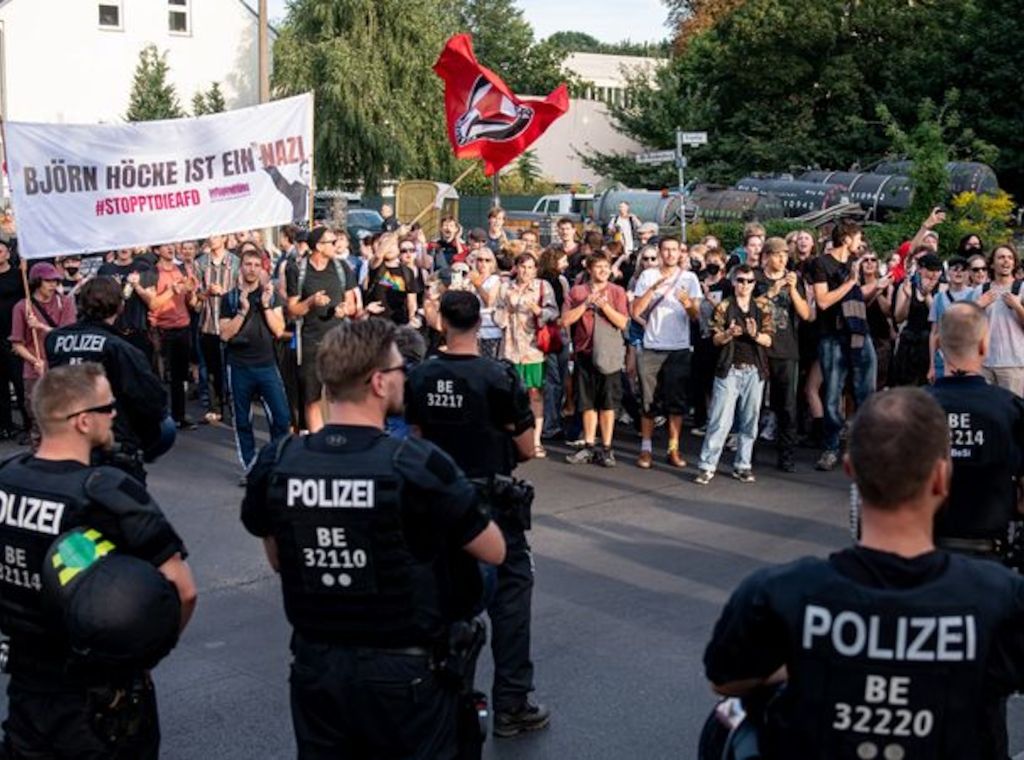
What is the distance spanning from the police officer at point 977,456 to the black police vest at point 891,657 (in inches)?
98.3

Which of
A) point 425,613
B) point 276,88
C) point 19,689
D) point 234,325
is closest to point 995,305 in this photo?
point 234,325

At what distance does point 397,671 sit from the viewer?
372 centimetres

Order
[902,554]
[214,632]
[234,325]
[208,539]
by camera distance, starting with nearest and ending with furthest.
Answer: [902,554]
[214,632]
[208,539]
[234,325]

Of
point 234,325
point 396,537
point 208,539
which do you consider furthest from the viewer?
point 234,325

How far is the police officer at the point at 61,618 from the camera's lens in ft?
12.3

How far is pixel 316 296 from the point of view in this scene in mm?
10703

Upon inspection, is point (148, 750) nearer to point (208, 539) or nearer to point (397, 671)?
point (397, 671)

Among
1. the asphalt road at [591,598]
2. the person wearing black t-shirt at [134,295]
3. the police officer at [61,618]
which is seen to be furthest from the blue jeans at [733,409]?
the police officer at [61,618]

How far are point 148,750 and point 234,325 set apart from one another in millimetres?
6657

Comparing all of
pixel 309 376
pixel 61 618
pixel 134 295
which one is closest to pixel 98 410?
pixel 61 618

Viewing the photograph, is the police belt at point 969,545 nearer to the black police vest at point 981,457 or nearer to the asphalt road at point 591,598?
the black police vest at point 981,457

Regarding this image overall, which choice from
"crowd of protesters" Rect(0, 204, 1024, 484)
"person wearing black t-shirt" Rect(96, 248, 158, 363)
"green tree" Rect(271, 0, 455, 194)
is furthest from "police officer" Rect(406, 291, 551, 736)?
"green tree" Rect(271, 0, 455, 194)

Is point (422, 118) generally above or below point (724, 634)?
above

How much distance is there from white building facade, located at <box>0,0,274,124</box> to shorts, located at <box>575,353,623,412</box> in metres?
32.4
